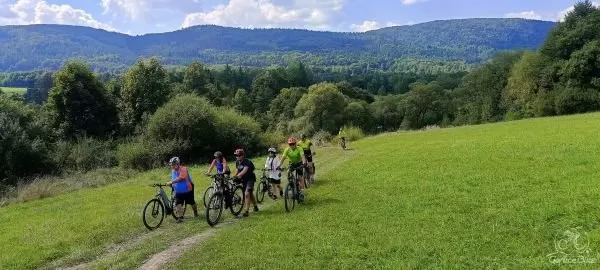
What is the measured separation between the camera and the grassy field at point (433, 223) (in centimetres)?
1095

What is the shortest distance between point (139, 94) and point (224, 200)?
4250cm

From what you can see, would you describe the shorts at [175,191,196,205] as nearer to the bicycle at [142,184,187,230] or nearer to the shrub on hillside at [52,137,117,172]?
the bicycle at [142,184,187,230]

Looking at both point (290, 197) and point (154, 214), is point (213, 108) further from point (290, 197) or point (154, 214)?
point (154, 214)

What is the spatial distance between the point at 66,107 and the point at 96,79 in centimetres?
472

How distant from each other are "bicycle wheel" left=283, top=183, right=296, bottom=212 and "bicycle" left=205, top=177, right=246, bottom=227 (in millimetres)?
1470

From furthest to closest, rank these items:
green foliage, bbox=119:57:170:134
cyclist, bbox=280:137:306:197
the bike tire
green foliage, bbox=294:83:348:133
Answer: green foliage, bbox=294:83:348:133 → green foliage, bbox=119:57:170:134 → the bike tire → cyclist, bbox=280:137:306:197

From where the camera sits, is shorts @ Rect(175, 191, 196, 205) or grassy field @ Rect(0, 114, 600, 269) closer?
grassy field @ Rect(0, 114, 600, 269)

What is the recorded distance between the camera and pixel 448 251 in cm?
1111

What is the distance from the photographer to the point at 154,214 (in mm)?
16562

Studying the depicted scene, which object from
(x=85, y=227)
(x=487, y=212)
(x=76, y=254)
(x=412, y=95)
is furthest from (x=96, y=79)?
(x=412, y=95)

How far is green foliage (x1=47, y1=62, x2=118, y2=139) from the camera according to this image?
5081 centimetres

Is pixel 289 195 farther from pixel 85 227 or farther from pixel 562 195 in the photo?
pixel 562 195

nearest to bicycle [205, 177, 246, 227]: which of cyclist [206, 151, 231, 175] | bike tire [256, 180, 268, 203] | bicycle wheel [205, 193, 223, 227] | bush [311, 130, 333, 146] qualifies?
bicycle wheel [205, 193, 223, 227]

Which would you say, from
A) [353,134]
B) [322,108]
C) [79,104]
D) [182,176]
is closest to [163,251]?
[182,176]
